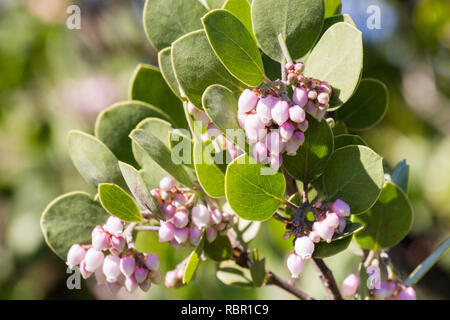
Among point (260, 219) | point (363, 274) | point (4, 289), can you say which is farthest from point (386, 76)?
point (4, 289)

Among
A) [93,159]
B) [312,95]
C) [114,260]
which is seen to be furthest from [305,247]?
[93,159]

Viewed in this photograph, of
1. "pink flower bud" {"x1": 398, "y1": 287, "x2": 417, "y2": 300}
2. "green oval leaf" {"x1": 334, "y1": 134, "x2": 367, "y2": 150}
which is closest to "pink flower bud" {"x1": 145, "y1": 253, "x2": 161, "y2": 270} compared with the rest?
"green oval leaf" {"x1": 334, "y1": 134, "x2": 367, "y2": 150}

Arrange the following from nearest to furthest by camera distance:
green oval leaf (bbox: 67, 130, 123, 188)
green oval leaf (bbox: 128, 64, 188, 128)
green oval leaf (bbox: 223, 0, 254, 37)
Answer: green oval leaf (bbox: 223, 0, 254, 37), green oval leaf (bbox: 67, 130, 123, 188), green oval leaf (bbox: 128, 64, 188, 128)

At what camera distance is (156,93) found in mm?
1200

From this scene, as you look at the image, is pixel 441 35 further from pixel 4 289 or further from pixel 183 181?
pixel 4 289

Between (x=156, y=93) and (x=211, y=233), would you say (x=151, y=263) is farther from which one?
(x=156, y=93)

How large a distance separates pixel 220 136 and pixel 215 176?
0.08 meters

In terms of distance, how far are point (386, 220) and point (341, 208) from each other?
25cm

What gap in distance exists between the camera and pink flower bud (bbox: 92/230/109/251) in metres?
1.00

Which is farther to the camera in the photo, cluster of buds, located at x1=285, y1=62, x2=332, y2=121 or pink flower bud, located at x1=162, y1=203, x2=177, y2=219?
pink flower bud, located at x1=162, y1=203, x2=177, y2=219

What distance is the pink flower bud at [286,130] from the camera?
883 mm

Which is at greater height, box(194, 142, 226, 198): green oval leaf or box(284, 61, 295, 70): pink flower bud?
box(284, 61, 295, 70): pink flower bud

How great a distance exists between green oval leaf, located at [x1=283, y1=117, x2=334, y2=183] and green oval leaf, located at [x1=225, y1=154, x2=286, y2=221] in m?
0.04

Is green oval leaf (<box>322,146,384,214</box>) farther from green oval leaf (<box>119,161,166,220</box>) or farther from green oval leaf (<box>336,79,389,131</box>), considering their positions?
green oval leaf (<box>119,161,166,220</box>)
